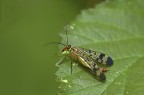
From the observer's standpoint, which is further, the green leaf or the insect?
the insect

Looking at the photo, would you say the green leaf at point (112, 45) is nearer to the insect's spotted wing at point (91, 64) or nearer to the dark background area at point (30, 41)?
the insect's spotted wing at point (91, 64)

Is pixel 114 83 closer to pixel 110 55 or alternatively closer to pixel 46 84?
pixel 110 55

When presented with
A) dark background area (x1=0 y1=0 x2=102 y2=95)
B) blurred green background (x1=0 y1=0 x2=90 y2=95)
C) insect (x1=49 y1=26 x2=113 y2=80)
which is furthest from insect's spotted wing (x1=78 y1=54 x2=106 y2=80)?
dark background area (x1=0 y1=0 x2=102 y2=95)

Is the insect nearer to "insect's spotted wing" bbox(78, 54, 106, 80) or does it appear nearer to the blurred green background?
"insect's spotted wing" bbox(78, 54, 106, 80)

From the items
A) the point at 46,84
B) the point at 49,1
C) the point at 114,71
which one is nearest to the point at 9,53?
the point at 46,84

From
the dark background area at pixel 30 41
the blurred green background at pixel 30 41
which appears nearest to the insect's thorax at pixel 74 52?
the blurred green background at pixel 30 41
